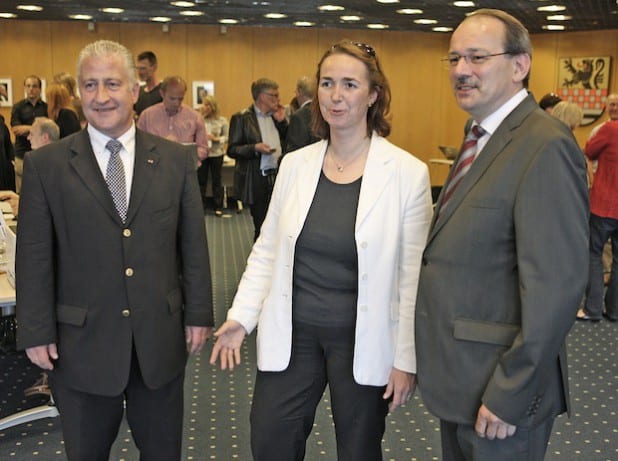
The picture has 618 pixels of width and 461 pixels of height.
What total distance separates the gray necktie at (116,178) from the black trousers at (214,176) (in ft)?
27.9

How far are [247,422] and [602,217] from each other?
3467 millimetres

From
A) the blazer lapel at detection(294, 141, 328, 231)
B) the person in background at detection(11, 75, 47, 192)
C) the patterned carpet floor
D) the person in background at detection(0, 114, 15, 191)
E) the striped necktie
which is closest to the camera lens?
the striped necktie

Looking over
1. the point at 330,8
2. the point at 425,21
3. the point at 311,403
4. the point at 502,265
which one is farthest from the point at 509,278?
the point at 425,21

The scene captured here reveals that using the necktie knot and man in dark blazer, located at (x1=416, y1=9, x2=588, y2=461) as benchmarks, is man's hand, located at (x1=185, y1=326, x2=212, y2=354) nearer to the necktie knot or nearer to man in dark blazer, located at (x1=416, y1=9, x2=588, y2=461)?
the necktie knot

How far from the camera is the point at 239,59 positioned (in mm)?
13703

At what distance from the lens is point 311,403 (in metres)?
2.52

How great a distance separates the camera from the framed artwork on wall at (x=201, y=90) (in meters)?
13.6

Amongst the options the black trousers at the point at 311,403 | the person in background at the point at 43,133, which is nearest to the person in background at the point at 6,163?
the person in background at the point at 43,133

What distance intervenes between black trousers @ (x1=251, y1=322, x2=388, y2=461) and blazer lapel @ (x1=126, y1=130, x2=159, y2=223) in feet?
2.13

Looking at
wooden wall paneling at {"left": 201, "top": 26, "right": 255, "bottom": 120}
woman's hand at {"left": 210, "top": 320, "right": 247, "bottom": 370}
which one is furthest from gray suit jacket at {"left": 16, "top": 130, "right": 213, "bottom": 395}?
wooden wall paneling at {"left": 201, "top": 26, "right": 255, "bottom": 120}

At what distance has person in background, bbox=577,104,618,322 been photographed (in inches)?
231

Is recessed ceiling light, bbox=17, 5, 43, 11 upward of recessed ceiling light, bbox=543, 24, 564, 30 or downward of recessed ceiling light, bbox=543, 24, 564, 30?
upward

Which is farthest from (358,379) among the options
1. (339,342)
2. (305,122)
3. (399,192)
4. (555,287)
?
→ (305,122)

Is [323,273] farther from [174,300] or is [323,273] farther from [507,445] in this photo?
[507,445]
